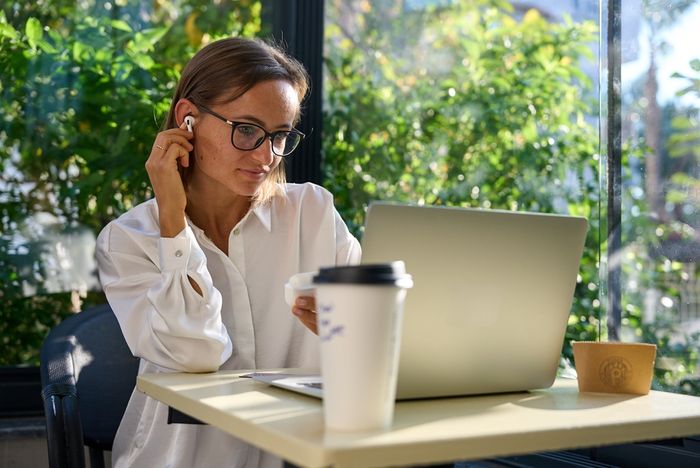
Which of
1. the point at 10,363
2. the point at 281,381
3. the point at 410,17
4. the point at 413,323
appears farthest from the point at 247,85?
the point at 410,17

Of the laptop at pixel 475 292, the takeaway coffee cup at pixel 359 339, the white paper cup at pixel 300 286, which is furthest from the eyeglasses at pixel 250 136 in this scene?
the takeaway coffee cup at pixel 359 339

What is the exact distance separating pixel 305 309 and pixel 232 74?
688 mm

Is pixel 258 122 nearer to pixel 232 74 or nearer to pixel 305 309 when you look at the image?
pixel 232 74

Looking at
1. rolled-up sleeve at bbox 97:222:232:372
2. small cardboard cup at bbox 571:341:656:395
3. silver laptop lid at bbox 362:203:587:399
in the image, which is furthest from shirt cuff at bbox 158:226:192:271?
small cardboard cup at bbox 571:341:656:395

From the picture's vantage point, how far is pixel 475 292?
1275 mm

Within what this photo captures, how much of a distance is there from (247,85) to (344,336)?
3.61ft

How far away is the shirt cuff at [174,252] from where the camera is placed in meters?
1.76

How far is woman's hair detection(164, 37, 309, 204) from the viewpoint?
199 centimetres

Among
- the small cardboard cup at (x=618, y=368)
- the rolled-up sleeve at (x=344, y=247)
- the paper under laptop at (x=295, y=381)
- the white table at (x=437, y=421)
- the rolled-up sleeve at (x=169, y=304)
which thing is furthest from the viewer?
the rolled-up sleeve at (x=344, y=247)

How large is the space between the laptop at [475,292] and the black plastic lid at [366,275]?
0.18m

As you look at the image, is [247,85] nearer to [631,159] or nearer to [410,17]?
[631,159]

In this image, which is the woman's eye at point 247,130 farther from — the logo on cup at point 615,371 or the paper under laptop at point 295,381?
the logo on cup at point 615,371

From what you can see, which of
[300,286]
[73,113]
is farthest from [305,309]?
[73,113]

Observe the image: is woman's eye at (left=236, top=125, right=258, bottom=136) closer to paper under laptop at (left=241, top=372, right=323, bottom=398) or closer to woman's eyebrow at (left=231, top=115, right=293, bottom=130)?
woman's eyebrow at (left=231, top=115, right=293, bottom=130)
